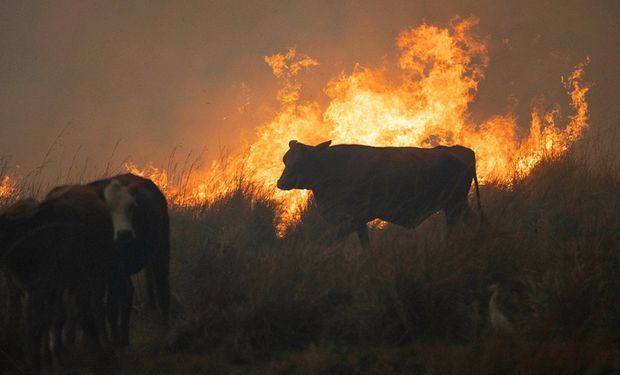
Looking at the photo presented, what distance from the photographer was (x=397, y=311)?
5367 mm

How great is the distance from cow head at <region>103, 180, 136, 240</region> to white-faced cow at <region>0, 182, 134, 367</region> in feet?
0.46

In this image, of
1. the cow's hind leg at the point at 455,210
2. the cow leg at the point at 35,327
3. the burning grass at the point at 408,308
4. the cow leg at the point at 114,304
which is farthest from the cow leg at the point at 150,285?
the cow's hind leg at the point at 455,210

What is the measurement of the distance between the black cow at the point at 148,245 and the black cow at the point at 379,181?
363cm

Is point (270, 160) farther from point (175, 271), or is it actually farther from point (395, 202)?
point (175, 271)

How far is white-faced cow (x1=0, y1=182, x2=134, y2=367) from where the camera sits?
5180 mm

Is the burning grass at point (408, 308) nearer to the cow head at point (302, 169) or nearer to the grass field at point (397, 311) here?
the grass field at point (397, 311)

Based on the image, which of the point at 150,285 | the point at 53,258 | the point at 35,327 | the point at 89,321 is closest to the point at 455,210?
the point at 150,285

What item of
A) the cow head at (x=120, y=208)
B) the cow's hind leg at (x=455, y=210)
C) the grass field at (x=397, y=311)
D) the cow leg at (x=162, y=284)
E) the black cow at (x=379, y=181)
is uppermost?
the black cow at (x=379, y=181)

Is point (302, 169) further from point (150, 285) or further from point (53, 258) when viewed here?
point (53, 258)

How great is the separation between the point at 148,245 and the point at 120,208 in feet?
2.65

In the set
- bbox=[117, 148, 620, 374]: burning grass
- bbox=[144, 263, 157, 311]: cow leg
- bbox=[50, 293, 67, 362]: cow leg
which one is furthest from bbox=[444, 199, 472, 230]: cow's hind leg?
bbox=[50, 293, 67, 362]: cow leg

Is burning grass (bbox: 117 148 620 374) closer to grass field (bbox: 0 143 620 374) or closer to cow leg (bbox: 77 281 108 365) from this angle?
grass field (bbox: 0 143 620 374)

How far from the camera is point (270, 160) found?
15.6 m

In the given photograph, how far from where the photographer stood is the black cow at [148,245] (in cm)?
617
